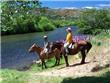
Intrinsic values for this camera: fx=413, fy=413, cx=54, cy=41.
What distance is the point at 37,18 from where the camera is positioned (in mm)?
16688

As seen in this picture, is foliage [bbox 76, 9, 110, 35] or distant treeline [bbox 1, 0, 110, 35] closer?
distant treeline [bbox 1, 0, 110, 35]

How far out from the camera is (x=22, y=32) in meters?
57.2

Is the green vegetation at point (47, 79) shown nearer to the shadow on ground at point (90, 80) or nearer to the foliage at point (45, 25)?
the shadow on ground at point (90, 80)

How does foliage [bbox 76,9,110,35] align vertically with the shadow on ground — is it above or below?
below

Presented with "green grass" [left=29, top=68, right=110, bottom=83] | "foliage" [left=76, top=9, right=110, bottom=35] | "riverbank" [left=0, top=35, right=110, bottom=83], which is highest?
"green grass" [left=29, top=68, right=110, bottom=83]

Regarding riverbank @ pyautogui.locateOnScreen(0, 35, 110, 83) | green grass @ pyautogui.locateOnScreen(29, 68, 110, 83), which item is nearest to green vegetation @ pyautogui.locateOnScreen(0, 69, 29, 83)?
riverbank @ pyautogui.locateOnScreen(0, 35, 110, 83)

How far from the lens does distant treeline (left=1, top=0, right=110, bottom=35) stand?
531 inches

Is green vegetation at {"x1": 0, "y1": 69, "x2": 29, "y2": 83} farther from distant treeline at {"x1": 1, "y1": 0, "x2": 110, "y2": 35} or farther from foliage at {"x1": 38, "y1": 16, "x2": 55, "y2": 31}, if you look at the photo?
foliage at {"x1": 38, "y1": 16, "x2": 55, "y2": 31}

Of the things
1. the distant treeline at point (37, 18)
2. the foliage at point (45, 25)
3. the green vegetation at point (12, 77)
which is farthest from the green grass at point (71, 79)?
the foliage at point (45, 25)

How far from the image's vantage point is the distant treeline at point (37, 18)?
13500 millimetres

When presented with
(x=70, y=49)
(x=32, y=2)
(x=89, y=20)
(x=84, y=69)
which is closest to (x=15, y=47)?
(x=89, y=20)

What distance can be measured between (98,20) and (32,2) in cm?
2833

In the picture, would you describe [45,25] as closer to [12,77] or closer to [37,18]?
[37,18]

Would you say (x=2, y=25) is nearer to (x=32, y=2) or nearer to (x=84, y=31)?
(x=32, y=2)
